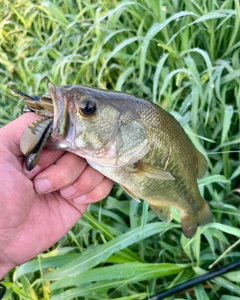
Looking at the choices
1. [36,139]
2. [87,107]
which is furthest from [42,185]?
[87,107]

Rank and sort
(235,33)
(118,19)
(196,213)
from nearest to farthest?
(196,213), (235,33), (118,19)

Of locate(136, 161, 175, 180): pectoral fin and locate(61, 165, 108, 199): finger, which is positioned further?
locate(61, 165, 108, 199): finger

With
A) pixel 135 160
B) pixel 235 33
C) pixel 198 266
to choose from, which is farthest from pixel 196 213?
pixel 235 33

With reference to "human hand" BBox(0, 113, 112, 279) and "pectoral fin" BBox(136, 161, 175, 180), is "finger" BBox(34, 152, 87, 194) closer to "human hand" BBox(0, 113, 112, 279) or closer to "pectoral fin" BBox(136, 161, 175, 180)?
"human hand" BBox(0, 113, 112, 279)

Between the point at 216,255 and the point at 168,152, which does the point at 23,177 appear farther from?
the point at 216,255

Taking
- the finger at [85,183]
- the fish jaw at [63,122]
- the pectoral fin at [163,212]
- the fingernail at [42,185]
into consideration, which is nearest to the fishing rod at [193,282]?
the pectoral fin at [163,212]

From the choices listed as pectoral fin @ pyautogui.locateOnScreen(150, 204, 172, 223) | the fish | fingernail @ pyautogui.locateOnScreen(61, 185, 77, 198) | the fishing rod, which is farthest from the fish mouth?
the fishing rod

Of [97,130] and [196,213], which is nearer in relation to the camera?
[97,130]
